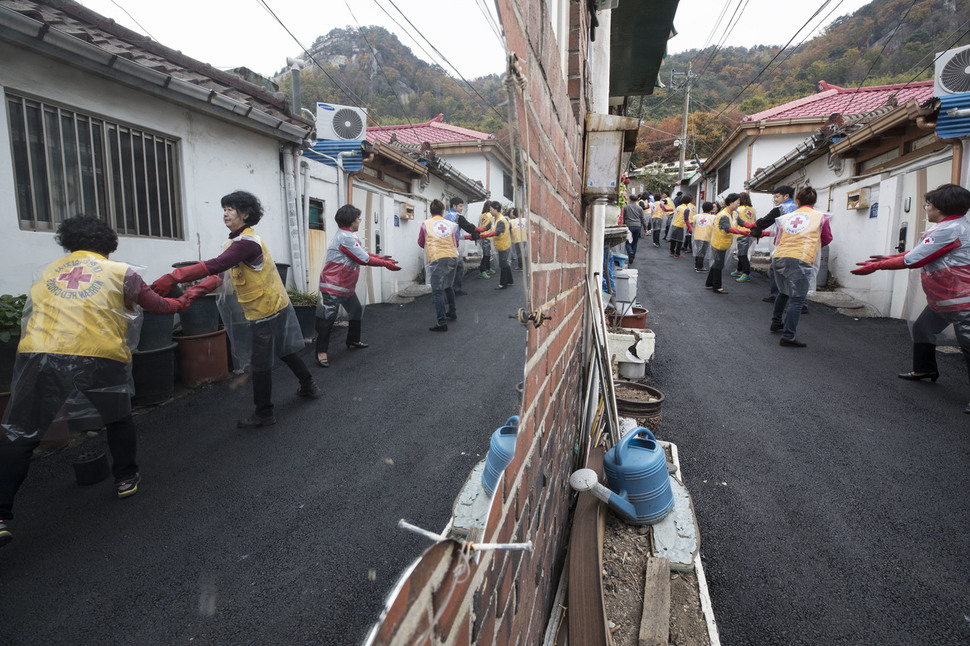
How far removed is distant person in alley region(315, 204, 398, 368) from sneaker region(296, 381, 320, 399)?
78 cm

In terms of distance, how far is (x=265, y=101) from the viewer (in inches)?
237

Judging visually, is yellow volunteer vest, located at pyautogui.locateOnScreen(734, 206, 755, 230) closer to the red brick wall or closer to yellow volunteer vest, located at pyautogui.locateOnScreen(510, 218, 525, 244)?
the red brick wall

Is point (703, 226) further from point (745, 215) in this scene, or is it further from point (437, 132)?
point (437, 132)

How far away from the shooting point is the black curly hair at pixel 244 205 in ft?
A: 10.8

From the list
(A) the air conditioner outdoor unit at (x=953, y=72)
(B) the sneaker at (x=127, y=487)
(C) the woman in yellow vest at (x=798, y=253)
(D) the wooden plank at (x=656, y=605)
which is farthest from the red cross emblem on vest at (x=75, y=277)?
(A) the air conditioner outdoor unit at (x=953, y=72)

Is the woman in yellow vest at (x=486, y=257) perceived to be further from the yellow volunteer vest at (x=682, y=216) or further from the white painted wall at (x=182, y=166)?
the yellow volunteer vest at (x=682, y=216)

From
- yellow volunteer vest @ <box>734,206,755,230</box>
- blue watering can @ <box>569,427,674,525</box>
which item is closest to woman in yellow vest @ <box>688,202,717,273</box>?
yellow volunteer vest @ <box>734,206,755,230</box>

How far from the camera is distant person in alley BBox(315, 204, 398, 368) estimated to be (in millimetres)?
4820

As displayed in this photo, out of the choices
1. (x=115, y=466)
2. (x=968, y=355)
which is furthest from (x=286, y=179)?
(x=968, y=355)

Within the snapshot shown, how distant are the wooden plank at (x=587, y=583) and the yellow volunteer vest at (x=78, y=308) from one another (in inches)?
103

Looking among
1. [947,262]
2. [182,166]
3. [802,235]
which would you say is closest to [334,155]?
[182,166]

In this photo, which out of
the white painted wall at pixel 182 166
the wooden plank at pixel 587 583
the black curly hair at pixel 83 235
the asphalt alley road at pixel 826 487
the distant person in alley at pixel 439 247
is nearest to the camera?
the wooden plank at pixel 587 583

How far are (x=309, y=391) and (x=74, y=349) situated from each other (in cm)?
186

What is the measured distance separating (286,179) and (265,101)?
982 mm
